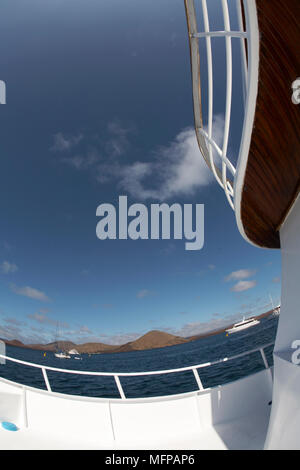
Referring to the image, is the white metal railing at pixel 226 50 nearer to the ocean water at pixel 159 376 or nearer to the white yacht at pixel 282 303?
the white yacht at pixel 282 303

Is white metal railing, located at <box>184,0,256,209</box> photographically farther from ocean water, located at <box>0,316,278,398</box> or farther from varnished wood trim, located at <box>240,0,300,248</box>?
A: ocean water, located at <box>0,316,278,398</box>

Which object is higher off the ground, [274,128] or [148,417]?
[274,128]

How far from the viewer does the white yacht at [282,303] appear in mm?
1453

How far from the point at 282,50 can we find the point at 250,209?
1.29m

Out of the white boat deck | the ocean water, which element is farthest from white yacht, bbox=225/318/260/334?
the white boat deck

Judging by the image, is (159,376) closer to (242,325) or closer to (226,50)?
(226,50)

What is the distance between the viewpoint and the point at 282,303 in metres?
2.45

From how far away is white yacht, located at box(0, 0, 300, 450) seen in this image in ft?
4.77

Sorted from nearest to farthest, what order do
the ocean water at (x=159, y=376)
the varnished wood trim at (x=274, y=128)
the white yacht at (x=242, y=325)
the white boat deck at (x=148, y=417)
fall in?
the varnished wood trim at (x=274, y=128)
the white boat deck at (x=148, y=417)
the ocean water at (x=159, y=376)
the white yacht at (x=242, y=325)

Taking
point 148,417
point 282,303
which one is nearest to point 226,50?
point 282,303

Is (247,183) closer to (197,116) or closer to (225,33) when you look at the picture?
(197,116)

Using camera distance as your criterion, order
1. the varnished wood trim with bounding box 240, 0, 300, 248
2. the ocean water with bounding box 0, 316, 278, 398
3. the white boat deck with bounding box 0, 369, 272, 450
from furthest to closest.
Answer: the ocean water with bounding box 0, 316, 278, 398
the white boat deck with bounding box 0, 369, 272, 450
the varnished wood trim with bounding box 240, 0, 300, 248

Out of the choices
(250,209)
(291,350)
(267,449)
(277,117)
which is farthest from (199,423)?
(277,117)

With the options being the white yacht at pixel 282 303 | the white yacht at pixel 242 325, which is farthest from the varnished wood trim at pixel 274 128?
the white yacht at pixel 242 325
